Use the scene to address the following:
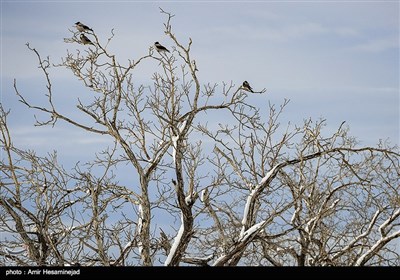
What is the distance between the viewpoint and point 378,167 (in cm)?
1101

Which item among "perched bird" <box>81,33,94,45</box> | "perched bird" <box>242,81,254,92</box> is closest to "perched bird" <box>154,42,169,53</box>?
"perched bird" <box>81,33,94,45</box>

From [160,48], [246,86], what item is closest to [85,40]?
[160,48]

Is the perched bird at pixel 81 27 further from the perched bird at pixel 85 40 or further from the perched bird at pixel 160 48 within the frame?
the perched bird at pixel 160 48

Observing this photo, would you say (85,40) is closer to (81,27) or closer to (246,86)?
(81,27)

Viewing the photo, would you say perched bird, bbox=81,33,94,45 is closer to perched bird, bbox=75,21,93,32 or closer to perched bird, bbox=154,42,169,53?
perched bird, bbox=75,21,93,32

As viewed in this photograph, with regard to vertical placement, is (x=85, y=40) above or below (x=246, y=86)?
above

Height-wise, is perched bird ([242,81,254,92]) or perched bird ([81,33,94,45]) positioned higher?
perched bird ([81,33,94,45])

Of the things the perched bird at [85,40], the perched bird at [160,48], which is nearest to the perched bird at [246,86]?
the perched bird at [160,48]

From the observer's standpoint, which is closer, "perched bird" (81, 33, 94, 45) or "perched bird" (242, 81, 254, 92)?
"perched bird" (242, 81, 254, 92)

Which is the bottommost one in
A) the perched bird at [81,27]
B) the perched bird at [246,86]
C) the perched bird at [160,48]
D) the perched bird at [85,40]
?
the perched bird at [246,86]

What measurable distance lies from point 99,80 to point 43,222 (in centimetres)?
254
